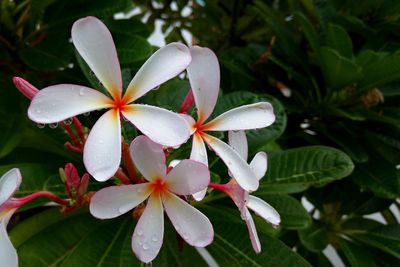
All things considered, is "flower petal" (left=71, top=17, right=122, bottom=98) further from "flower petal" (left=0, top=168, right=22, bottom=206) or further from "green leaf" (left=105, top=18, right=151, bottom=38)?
"green leaf" (left=105, top=18, right=151, bottom=38)

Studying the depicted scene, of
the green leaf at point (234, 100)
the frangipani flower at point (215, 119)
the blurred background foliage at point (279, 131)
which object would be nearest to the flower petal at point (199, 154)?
the frangipani flower at point (215, 119)

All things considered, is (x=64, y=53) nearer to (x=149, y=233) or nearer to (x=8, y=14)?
(x=8, y=14)

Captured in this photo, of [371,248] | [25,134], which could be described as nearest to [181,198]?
[25,134]

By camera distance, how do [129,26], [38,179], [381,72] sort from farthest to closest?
[129,26]
[381,72]
[38,179]

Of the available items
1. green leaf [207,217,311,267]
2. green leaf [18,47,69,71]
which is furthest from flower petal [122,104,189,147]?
green leaf [18,47,69,71]

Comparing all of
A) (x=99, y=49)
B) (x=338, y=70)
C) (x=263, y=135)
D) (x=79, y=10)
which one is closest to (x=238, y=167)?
(x=99, y=49)

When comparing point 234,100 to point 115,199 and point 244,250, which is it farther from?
point 115,199
